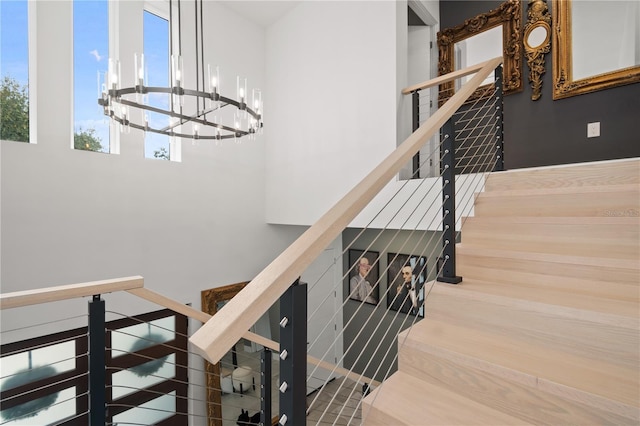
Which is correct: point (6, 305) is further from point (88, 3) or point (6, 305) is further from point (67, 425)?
point (88, 3)

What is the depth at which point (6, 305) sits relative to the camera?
1.02m

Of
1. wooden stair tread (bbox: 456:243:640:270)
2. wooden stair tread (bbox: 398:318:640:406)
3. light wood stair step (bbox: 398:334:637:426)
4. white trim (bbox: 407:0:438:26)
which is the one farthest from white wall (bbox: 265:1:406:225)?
light wood stair step (bbox: 398:334:637:426)

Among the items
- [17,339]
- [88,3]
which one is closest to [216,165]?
[88,3]

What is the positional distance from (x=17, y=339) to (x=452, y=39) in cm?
531

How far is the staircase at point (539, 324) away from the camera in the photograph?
102cm

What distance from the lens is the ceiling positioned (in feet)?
12.8

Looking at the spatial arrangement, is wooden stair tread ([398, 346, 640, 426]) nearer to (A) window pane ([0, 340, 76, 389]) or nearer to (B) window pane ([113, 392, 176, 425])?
(A) window pane ([0, 340, 76, 389])

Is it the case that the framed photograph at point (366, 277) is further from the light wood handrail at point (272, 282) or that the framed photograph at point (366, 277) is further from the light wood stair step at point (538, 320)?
the light wood handrail at point (272, 282)

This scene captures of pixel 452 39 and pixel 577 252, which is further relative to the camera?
pixel 452 39

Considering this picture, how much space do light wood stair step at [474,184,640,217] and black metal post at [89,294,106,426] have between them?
2.11 metres

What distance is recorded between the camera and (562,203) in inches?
71.8

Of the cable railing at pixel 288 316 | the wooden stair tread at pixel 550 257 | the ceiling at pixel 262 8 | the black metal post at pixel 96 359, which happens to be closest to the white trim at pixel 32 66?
the cable railing at pixel 288 316

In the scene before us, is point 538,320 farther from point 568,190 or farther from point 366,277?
point 366,277

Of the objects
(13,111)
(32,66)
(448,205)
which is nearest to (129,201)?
(13,111)
